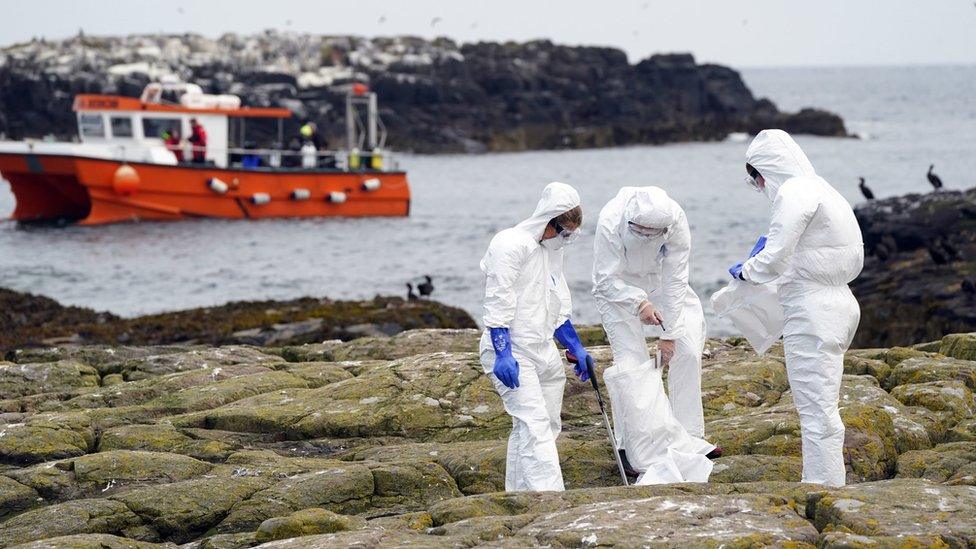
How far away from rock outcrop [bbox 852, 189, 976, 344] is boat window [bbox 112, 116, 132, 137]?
1773cm

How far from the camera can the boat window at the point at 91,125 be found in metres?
30.9

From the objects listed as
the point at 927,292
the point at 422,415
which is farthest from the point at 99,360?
the point at 927,292

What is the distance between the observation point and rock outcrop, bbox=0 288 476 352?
50.3ft

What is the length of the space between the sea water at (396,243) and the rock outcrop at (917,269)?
2.76m

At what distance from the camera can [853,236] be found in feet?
22.5

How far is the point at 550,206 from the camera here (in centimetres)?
701

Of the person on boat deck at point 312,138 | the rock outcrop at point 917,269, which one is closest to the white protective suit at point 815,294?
the rock outcrop at point 917,269

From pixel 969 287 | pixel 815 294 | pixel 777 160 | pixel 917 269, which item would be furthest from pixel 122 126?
pixel 815 294

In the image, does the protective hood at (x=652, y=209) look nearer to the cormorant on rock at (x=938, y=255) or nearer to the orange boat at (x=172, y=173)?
the cormorant on rock at (x=938, y=255)

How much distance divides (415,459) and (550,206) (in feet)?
5.79

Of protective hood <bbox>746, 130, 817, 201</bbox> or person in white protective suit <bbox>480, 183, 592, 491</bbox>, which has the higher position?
protective hood <bbox>746, 130, 817, 201</bbox>

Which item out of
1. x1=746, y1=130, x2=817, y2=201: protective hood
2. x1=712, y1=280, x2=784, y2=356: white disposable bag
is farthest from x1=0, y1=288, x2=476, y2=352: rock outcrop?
x1=746, y1=130, x2=817, y2=201: protective hood

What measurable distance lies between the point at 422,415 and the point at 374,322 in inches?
285

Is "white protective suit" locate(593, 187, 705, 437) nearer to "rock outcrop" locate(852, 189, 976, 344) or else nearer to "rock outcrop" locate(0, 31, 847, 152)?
"rock outcrop" locate(852, 189, 976, 344)
